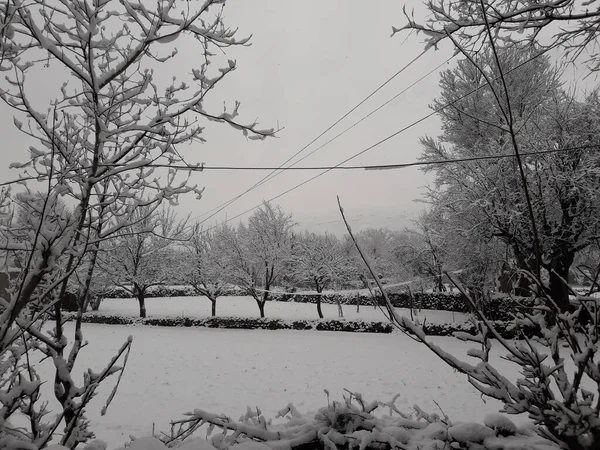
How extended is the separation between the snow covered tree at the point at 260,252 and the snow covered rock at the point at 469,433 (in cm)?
1703

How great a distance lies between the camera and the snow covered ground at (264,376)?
250 inches

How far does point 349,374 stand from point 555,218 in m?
8.22

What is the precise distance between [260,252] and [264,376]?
11.3 metres

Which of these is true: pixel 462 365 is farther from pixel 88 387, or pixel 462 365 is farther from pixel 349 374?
pixel 349 374

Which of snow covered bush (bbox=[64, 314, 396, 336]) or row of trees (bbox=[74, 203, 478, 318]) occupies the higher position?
row of trees (bbox=[74, 203, 478, 318])

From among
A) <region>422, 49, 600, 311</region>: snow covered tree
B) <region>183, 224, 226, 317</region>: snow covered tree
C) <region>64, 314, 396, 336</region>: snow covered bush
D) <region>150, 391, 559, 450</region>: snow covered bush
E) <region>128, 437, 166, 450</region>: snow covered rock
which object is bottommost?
<region>64, 314, 396, 336</region>: snow covered bush

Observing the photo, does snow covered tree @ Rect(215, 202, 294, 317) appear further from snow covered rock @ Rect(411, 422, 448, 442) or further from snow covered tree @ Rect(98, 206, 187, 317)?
snow covered rock @ Rect(411, 422, 448, 442)

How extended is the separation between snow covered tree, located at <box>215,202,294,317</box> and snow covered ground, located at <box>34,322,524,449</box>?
5659 mm

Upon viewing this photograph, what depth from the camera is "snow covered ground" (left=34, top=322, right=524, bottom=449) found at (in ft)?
20.9

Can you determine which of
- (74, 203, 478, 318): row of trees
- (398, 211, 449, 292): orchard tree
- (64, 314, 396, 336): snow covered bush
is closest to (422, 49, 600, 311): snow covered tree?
(64, 314, 396, 336): snow covered bush

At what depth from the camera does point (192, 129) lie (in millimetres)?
2785

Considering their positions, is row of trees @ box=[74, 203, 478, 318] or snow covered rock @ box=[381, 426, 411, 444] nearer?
snow covered rock @ box=[381, 426, 411, 444]

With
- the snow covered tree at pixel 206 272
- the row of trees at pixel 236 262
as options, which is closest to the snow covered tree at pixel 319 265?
the row of trees at pixel 236 262

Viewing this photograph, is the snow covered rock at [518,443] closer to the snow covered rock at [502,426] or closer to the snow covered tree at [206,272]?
the snow covered rock at [502,426]
